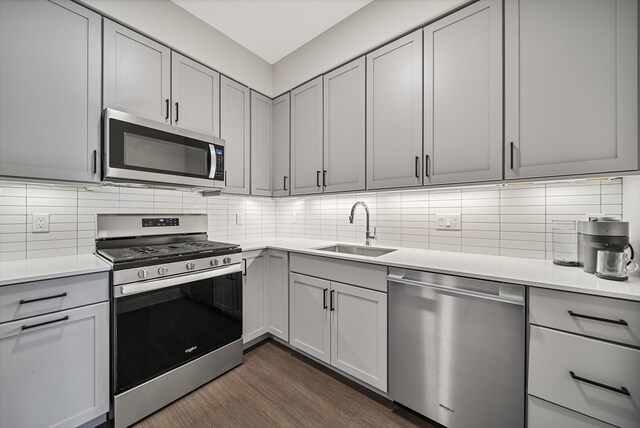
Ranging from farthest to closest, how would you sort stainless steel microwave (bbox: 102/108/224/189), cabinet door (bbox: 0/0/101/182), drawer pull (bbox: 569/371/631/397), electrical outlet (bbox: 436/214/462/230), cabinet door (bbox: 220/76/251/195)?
1. cabinet door (bbox: 220/76/251/195)
2. electrical outlet (bbox: 436/214/462/230)
3. stainless steel microwave (bbox: 102/108/224/189)
4. cabinet door (bbox: 0/0/101/182)
5. drawer pull (bbox: 569/371/631/397)

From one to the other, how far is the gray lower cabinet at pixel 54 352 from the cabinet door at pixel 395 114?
6.12ft

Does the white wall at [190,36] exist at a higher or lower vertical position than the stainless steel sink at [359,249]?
higher

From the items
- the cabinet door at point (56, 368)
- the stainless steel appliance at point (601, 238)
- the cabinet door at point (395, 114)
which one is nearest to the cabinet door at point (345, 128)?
the cabinet door at point (395, 114)

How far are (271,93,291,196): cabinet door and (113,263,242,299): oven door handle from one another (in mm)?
1010

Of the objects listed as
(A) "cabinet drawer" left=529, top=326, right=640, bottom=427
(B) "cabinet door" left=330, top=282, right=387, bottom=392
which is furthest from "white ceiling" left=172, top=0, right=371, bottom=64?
(A) "cabinet drawer" left=529, top=326, right=640, bottom=427

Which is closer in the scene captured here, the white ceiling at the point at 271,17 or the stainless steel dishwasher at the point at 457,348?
the stainless steel dishwasher at the point at 457,348

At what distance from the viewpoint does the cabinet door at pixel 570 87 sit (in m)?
1.12

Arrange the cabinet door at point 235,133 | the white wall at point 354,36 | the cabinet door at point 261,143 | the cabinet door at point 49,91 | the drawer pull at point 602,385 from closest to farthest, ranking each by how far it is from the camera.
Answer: the drawer pull at point 602,385, the cabinet door at point 49,91, the white wall at point 354,36, the cabinet door at point 235,133, the cabinet door at point 261,143

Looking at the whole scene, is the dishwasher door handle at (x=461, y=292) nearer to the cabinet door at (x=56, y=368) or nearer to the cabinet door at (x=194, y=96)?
the cabinet door at (x=56, y=368)

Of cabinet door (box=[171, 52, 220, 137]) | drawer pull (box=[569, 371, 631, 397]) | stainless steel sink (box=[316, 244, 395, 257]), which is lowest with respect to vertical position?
drawer pull (box=[569, 371, 631, 397])

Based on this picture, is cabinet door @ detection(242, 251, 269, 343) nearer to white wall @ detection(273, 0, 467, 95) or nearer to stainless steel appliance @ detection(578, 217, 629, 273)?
white wall @ detection(273, 0, 467, 95)

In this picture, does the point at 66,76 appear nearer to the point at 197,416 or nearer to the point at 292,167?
the point at 292,167

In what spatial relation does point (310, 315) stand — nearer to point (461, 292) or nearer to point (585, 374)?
point (461, 292)

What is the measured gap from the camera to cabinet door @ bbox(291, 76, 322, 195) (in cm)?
230
